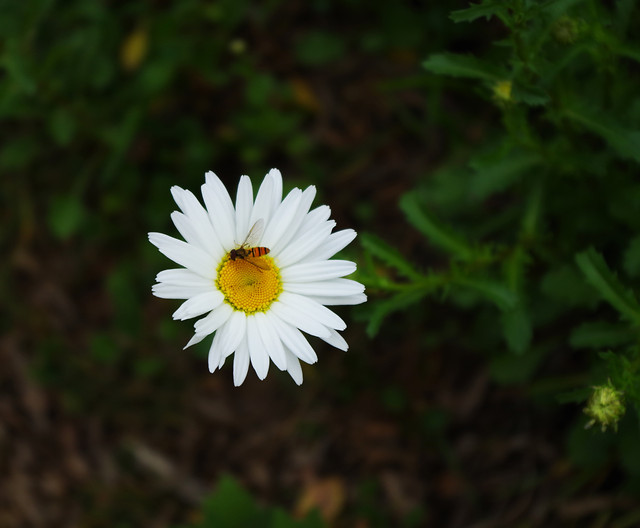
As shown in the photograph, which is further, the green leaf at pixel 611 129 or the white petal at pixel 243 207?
the green leaf at pixel 611 129

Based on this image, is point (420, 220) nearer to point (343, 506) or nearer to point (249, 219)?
point (249, 219)

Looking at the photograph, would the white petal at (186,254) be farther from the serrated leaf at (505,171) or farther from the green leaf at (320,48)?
the green leaf at (320,48)

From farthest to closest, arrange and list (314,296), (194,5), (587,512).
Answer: (194,5), (587,512), (314,296)

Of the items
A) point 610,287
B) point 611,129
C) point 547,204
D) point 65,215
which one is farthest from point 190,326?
point 611,129

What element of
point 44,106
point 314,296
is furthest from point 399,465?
point 44,106

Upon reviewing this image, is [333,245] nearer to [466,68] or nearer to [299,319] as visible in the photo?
[299,319]

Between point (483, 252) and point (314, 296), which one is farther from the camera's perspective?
point (483, 252)

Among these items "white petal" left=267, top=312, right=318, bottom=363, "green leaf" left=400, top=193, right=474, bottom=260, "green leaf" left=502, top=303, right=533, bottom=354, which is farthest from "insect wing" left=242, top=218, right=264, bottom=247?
"green leaf" left=502, top=303, right=533, bottom=354

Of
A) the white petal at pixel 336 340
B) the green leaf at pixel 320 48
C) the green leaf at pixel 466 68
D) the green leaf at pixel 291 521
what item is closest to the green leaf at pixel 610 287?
the green leaf at pixel 466 68
